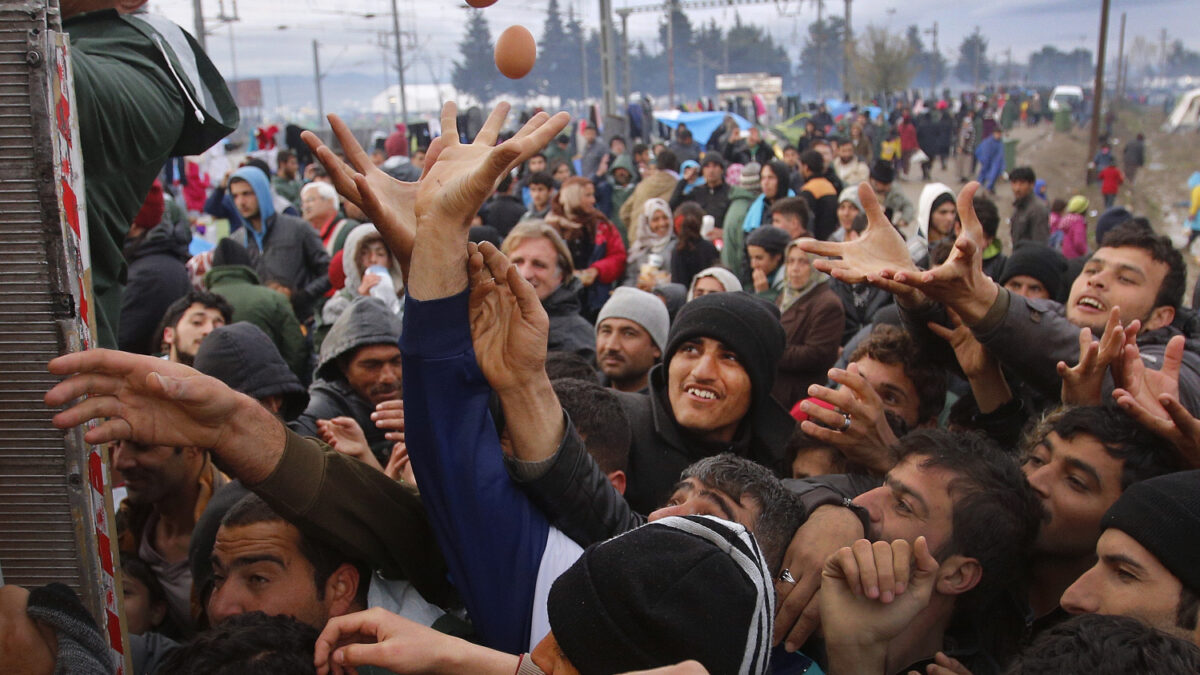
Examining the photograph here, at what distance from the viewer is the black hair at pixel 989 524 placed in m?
2.21

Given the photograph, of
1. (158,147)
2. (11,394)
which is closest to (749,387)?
(158,147)

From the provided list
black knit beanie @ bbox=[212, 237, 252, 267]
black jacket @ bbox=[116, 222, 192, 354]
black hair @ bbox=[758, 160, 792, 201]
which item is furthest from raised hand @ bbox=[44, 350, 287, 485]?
black hair @ bbox=[758, 160, 792, 201]

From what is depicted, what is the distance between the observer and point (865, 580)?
6.21 ft

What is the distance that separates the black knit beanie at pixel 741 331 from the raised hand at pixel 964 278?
2.11ft

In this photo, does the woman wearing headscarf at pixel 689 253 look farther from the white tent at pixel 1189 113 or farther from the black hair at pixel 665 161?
the white tent at pixel 1189 113

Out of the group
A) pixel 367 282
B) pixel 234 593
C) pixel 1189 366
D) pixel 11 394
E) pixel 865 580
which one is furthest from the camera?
pixel 367 282

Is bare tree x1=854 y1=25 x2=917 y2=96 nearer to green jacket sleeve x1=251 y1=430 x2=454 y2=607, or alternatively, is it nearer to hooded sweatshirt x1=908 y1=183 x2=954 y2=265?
hooded sweatshirt x1=908 y1=183 x2=954 y2=265

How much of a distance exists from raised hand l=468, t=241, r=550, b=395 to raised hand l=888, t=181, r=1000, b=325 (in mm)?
1223

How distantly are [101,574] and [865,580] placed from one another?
57.8 inches

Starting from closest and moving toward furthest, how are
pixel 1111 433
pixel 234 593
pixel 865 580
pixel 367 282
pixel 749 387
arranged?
pixel 865 580 → pixel 234 593 → pixel 1111 433 → pixel 749 387 → pixel 367 282

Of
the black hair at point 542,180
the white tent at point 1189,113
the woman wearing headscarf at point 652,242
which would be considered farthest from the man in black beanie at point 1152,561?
the white tent at point 1189,113

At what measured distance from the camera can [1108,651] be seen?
1546 mm

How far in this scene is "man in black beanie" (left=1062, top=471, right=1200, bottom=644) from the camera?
1.85 meters

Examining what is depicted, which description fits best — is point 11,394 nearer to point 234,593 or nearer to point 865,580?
point 234,593
